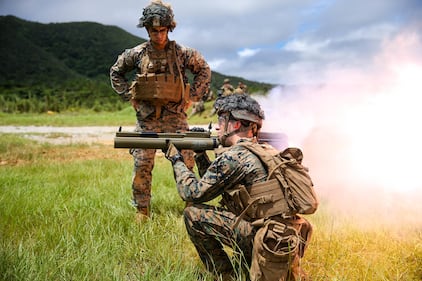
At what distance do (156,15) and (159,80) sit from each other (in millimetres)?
692

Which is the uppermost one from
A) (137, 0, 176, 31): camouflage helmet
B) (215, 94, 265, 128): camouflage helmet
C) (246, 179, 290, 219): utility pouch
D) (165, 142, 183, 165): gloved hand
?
(137, 0, 176, 31): camouflage helmet

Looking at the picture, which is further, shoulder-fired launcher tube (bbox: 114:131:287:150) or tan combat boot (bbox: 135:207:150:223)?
tan combat boot (bbox: 135:207:150:223)

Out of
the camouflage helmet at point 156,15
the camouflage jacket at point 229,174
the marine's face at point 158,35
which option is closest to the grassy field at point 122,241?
the camouflage jacket at point 229,174

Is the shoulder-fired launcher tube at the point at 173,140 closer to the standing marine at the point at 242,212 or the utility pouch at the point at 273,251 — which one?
the standing marine at the point at 242,212

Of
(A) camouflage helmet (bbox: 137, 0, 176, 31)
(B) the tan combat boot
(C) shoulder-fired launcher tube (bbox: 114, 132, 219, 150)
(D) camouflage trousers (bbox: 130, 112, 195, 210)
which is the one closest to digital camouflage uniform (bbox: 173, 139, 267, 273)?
(C) shoulder-fired launcher tube (bbox: 114, 132, 219, 150)

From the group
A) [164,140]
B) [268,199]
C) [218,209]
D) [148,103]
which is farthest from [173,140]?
[148,103]

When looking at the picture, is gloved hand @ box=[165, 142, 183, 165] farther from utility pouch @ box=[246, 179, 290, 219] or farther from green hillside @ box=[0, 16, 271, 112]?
green hillside @ box=[0, 16, 271, 112]

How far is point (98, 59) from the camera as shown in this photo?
227 ft

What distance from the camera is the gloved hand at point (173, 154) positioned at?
3680mm

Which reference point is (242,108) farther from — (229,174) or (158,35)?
(158,35)

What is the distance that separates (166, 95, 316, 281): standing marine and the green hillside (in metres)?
16.8

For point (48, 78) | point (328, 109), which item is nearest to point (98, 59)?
→ point (48, 78)

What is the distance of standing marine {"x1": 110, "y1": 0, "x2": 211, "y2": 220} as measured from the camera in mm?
4910

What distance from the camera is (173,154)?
3.73 meters
